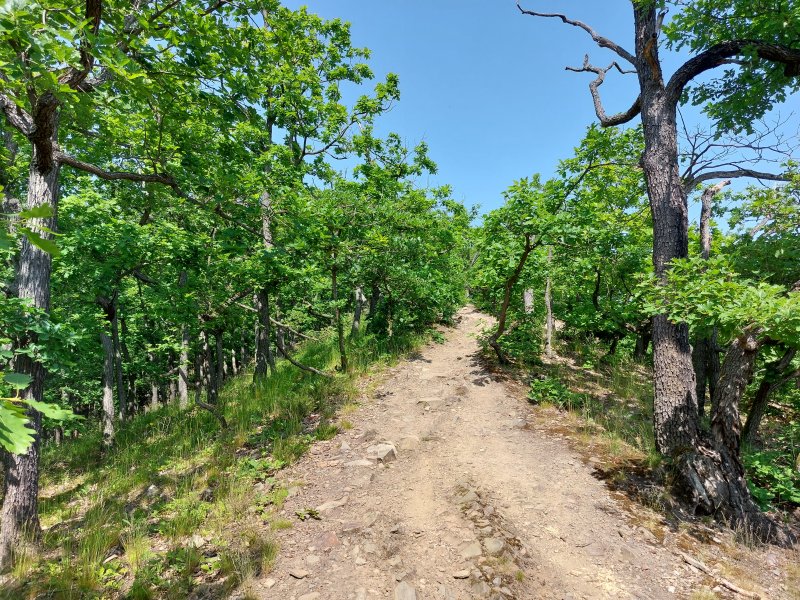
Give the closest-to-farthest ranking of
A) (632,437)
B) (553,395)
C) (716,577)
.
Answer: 1. (716,577)
2. (632,437)
3. (553,395)

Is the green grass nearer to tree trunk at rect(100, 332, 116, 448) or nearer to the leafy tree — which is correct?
tree trunk at rect(100, 332, 116, 448)

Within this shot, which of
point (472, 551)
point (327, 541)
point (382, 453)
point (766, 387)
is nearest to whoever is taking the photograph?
point (472, 551)

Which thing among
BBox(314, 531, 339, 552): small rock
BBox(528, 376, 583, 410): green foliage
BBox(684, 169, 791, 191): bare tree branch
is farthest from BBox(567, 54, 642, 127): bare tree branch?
BBox(314, 531, 339, 552): small rock

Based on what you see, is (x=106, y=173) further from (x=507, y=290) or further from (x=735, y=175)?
(x=735, y=175)

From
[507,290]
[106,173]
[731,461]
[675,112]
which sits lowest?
[731,461]

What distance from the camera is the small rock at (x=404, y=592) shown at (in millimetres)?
3619

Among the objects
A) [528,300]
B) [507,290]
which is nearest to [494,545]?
[507,290]

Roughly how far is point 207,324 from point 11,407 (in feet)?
32.9

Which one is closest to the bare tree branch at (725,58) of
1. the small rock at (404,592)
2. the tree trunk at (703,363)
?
the tree trunk at (703,363)

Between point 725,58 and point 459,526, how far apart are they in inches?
333

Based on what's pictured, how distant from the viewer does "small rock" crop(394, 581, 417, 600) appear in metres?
3.62

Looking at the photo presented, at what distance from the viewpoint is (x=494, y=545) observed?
4.23 m

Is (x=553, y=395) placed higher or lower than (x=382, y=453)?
higher

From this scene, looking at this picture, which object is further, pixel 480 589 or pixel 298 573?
pixel 298 573
